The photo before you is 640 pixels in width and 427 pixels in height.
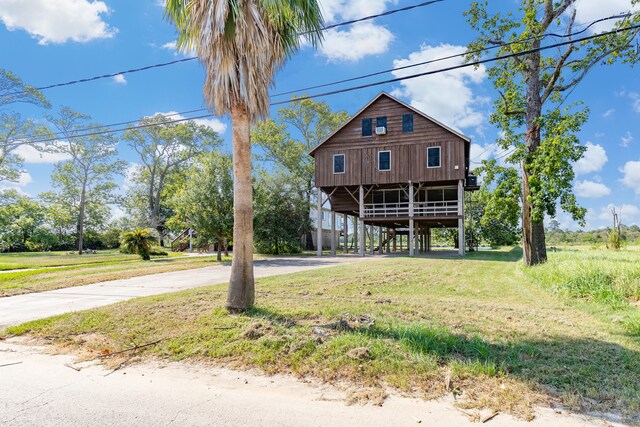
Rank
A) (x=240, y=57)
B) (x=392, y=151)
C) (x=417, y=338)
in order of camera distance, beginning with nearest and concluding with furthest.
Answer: (x=417, y=338)
(x=240, y=57)
(x=392, y=151)

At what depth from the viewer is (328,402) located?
3.47 m

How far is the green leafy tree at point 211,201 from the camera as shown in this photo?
1973 cm

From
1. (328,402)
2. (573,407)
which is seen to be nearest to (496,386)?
(573,407)

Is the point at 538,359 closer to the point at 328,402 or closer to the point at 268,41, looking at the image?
the point at 328,402

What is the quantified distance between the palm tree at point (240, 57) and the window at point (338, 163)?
1865 cm

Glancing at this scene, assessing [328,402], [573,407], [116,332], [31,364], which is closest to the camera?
[573,407]

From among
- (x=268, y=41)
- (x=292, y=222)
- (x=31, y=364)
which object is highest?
(x=268, y=41)

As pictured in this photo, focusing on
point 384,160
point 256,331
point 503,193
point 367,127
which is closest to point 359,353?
point 256,331

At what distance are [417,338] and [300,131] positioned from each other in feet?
112

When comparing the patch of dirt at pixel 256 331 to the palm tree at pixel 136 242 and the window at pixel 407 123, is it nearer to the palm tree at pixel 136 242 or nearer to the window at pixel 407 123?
the palm tree at pixel 136 242

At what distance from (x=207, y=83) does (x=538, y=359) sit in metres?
6.70

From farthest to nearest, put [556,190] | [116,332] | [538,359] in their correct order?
[556,190] → [116,332] → [538,359]

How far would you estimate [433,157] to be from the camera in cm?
2320

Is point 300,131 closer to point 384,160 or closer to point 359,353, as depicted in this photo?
point 384,160
